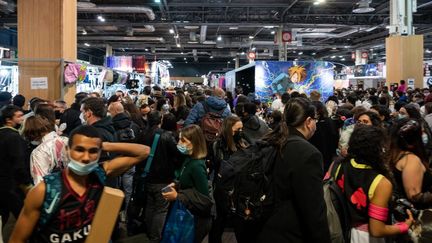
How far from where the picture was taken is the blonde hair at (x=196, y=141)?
4.05 m

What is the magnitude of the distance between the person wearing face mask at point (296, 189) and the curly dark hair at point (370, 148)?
1.48ft

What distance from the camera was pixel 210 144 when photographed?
571 centimetres

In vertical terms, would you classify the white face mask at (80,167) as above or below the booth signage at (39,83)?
below

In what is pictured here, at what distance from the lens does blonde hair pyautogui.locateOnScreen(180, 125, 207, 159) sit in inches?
160

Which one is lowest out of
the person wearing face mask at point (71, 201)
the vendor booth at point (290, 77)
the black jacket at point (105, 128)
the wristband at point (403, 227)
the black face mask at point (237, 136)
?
the wristband at point (403, 227)

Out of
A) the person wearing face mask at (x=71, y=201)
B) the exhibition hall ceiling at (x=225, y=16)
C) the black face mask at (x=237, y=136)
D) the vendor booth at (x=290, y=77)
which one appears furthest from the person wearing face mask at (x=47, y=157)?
the exhibition hall ceiling at (x=225, y=16)

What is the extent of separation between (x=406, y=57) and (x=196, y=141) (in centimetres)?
1004

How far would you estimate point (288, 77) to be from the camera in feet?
38.9

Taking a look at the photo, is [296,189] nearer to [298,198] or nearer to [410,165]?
[298,198]

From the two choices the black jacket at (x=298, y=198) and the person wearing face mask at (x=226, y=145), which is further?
the person wearing face mask at (x=226, y=145)

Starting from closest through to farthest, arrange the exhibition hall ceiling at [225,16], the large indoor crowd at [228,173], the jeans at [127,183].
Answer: the large indoor crowd at [228,173] < the jeans at [127,183] < the exhibition hall ceiling at [225,16]

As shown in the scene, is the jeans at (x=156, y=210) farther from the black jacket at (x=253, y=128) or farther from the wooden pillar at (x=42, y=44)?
the wooden pillar at (x=42, y=44)

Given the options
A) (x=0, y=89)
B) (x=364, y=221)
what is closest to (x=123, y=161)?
(x=364, y=221)

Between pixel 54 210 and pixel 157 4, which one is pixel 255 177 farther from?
pixel 157 4
